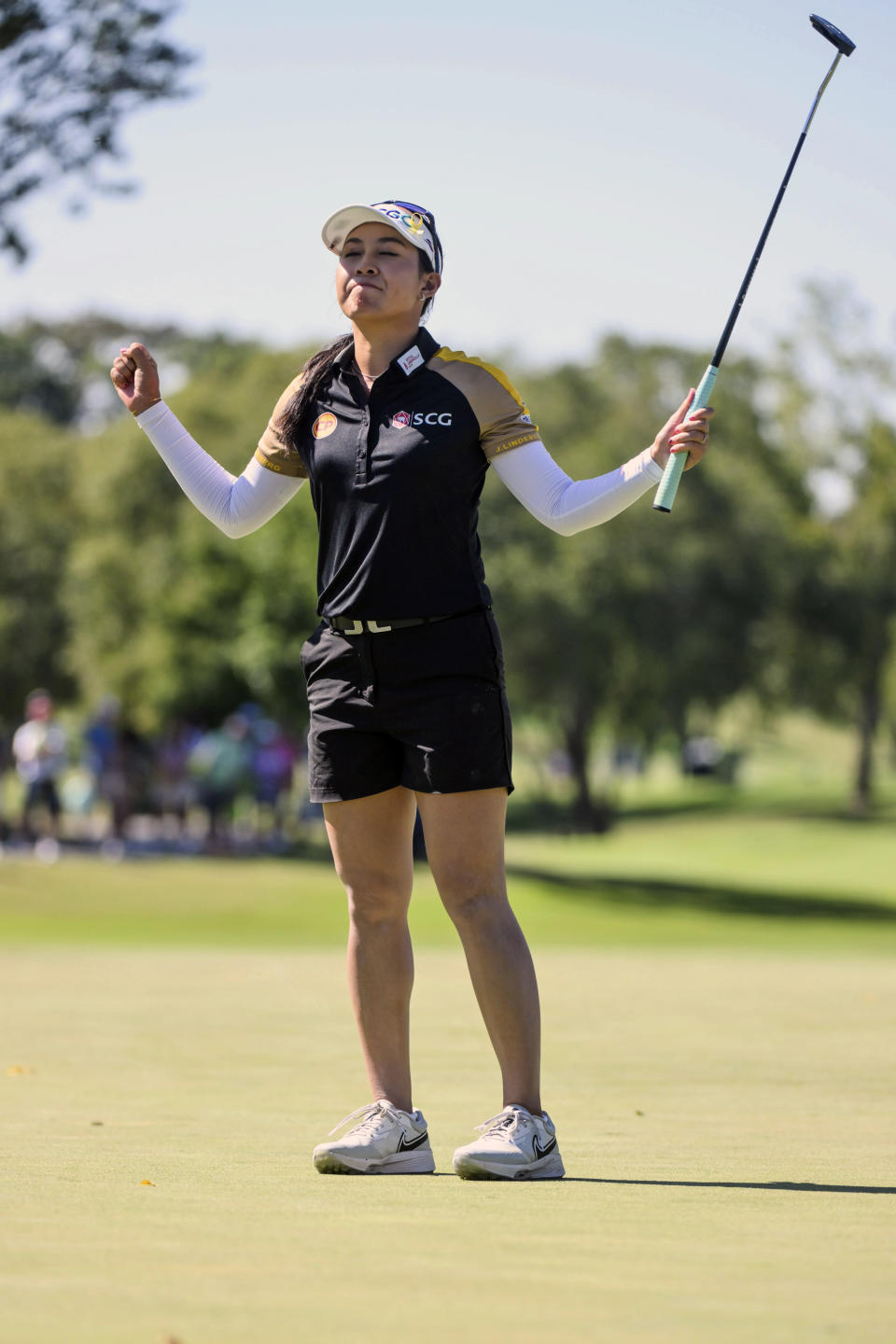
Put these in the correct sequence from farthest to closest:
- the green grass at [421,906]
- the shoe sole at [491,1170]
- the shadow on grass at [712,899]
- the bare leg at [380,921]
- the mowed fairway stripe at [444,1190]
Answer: the shadow on grass at [712,899] < the green grass at [421,906] < the bare leg at [380,921] < the shoe sole at [491,1170] < the mowed fairway stripe at [444,1190]

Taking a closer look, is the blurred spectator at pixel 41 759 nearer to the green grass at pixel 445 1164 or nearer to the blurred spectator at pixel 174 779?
the blurred spectator at pixel 174 779

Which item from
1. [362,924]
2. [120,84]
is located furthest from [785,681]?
[362,924]

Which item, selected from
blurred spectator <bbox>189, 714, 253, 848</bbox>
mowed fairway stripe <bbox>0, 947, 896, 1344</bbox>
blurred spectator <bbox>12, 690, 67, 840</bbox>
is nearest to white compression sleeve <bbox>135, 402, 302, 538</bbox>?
mowed fairway stripe <bbox>0, 947, 896, 1344</bbox>

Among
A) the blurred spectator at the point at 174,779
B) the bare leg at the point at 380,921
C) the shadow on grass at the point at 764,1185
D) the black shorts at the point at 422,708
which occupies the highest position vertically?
the black shorts at the point at 422,708

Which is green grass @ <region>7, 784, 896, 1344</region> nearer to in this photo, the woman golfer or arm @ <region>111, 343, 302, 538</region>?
the woman golfer

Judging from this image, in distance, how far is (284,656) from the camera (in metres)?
32.5

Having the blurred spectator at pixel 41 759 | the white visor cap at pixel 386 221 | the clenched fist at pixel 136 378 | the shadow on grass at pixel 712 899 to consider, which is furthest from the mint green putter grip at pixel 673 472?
the shadow on grass at pixel 712 899

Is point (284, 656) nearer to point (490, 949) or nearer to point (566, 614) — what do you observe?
point (566, 614)

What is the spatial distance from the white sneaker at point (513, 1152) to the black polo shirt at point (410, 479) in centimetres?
127

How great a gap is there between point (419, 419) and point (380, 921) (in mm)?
1333

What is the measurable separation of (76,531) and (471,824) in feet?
148

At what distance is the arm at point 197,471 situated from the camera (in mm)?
5586

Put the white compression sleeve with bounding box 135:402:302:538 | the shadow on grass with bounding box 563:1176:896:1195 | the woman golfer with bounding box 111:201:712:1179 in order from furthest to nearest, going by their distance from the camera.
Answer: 1. the white compression sleeve with bounding box 135:402:302:538
2. the woman golfer with bounding box 111:201:712:1179
3. the shadow on grass with bounding box 563:1176:896:1195

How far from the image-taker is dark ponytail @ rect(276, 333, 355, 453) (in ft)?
17.9
